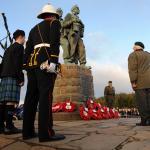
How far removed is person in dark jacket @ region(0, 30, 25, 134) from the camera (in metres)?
5.32

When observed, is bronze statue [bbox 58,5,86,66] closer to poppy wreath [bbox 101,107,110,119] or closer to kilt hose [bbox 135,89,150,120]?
poppy wreath [bbox 101,107,110,119]

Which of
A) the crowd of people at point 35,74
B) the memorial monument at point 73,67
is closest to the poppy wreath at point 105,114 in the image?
the memorial monument at point 73,67

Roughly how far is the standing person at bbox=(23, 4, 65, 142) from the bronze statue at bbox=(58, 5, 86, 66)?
8.82m

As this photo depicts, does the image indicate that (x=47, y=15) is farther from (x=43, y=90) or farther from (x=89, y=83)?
(x=89, y=83)

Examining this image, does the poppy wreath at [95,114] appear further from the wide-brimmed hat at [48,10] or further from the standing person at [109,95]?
the standing person at [109,95]

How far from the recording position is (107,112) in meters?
11.3

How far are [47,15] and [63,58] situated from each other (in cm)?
922

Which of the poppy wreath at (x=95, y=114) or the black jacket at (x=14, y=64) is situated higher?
the black jacket at (x=14, y=64)

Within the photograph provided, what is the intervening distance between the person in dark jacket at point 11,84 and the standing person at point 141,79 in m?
2.50

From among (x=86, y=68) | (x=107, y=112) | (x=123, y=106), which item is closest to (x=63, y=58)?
(x=86, y=68)

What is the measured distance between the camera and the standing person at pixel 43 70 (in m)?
4.41

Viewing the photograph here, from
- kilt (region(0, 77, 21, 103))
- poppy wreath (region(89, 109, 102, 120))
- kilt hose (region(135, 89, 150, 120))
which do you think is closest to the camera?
kilt (region(0, 77, 21, 103))

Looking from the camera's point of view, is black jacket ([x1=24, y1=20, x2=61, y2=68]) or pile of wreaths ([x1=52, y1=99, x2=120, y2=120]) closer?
black jacket ([x1=24, y1=20, x2=61, y2=68])

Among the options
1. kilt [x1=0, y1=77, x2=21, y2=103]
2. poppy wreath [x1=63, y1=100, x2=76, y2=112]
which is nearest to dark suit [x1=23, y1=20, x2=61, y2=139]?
kilt [x1=0, y1=77, x2=21, y2=103]
